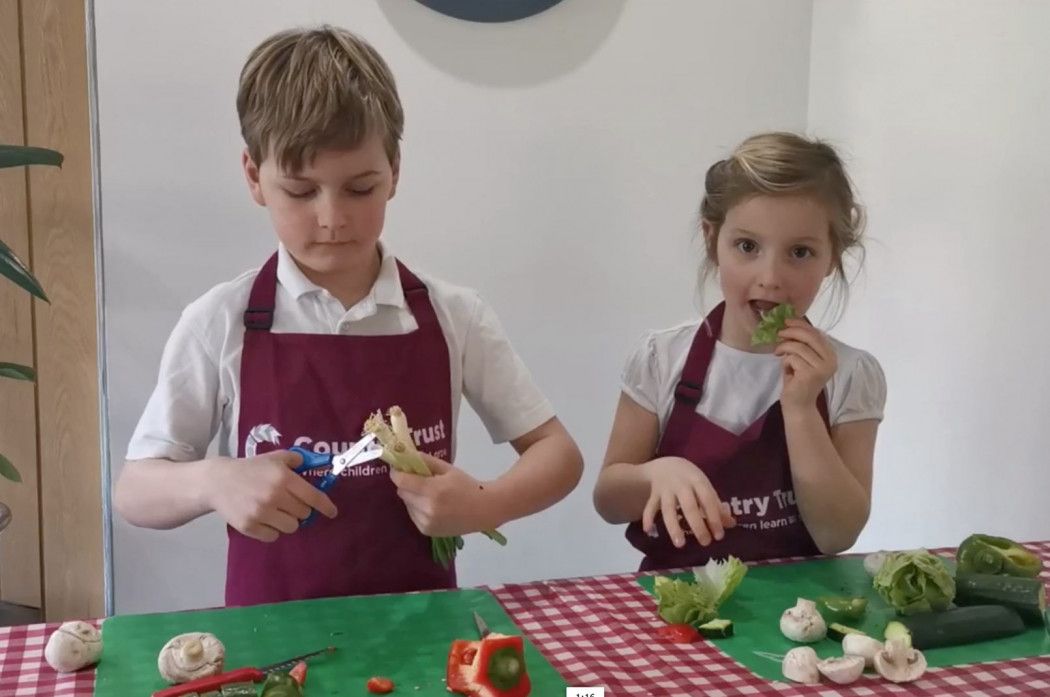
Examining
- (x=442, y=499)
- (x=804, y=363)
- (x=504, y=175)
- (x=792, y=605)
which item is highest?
(x=504, y=175)

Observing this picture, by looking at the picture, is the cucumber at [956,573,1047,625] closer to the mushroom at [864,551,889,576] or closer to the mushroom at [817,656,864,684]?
the mushroom at [864,551,889,576]

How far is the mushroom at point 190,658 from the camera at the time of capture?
0.90 meters

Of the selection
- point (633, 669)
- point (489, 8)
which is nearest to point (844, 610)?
point (633, 669)

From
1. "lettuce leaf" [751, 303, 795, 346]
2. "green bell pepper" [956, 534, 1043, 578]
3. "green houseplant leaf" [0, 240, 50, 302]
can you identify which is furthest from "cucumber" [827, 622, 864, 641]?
"green houseplant leaf" [0, 240, 50, 302]

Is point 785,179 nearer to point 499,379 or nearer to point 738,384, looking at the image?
→ point 738,384

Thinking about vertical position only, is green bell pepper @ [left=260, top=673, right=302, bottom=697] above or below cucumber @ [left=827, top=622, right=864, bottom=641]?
above

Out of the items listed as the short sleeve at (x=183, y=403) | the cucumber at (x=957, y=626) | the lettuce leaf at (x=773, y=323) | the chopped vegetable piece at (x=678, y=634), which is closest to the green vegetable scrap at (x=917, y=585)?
the cucumber at (x=957, y=626)

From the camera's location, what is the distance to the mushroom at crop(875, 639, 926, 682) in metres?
0.97

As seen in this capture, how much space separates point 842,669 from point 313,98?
823 millimetres

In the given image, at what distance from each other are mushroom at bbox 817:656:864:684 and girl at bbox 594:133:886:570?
0.35 metres

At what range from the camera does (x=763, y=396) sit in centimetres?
146

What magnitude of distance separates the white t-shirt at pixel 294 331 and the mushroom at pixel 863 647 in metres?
0.49

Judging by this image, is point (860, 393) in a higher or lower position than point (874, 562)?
higher

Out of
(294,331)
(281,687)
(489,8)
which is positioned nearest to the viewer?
(281,687)
